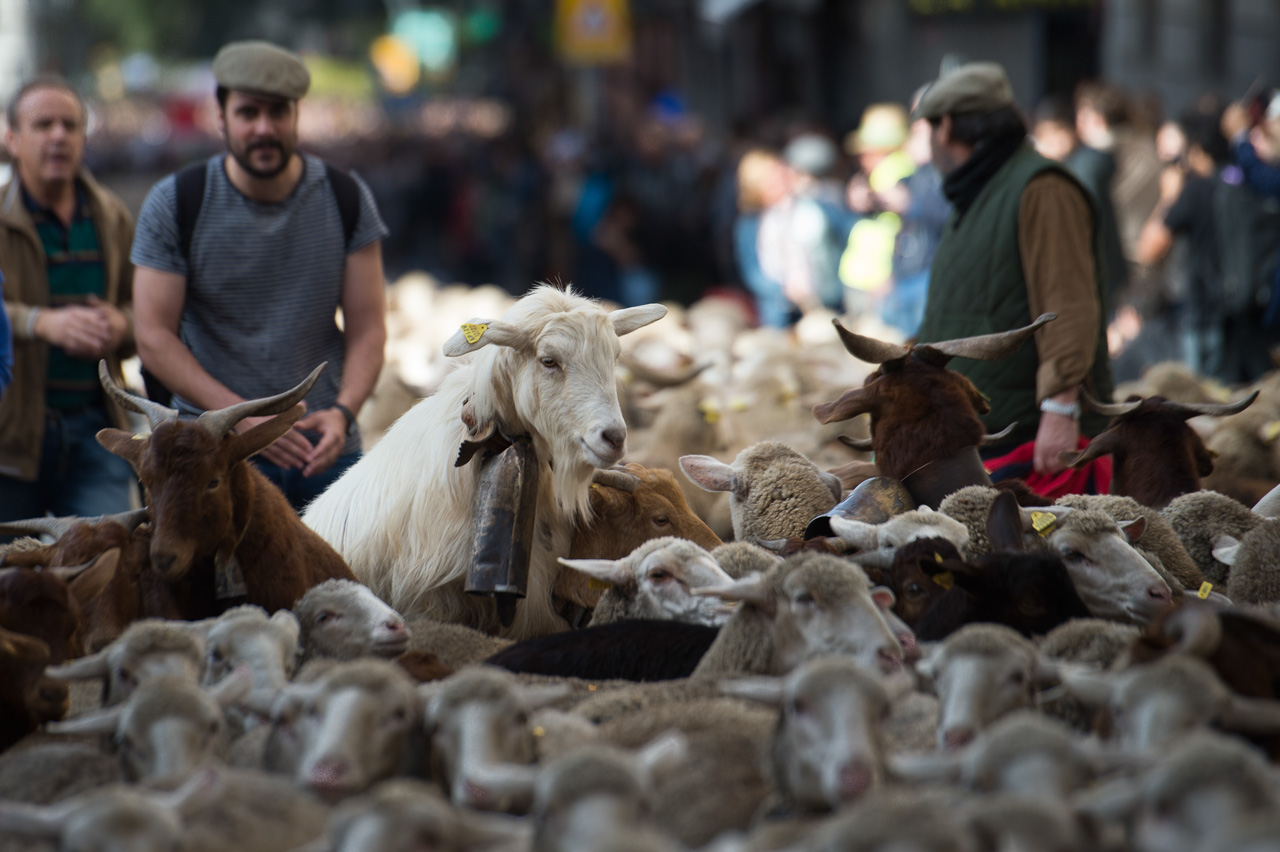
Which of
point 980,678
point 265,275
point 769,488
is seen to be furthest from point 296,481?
point 980,678

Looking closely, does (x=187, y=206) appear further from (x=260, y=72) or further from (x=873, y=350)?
(x=873, y=350)

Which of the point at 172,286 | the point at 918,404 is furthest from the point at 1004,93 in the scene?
the point at 172,286

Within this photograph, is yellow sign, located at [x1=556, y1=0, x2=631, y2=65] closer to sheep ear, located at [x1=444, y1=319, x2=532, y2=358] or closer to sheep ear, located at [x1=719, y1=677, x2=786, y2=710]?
sheep ear, located at [x1=444, y1=319, x2=532, y2=358]

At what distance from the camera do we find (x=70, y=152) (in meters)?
5.22

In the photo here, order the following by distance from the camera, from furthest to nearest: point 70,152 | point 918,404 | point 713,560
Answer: point 70,152, point 918,404, point 713,560

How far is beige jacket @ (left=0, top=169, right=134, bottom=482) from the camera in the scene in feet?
16.5

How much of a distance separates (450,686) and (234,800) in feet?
1.51

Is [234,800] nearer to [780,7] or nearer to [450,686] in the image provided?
[450,686]

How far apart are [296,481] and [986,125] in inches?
117

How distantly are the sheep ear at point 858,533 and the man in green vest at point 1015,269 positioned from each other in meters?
1.22

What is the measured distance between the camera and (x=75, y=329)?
16.5 ft

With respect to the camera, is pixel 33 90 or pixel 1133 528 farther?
pixel 33 90

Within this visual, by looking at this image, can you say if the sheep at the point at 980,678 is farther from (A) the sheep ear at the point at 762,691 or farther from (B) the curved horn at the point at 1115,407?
(B) the curved horn at the point at 1115,407

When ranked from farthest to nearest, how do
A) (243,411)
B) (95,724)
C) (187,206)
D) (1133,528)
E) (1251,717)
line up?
(187,206), (1133,528), (243,411), (95,724), (1251,717)
